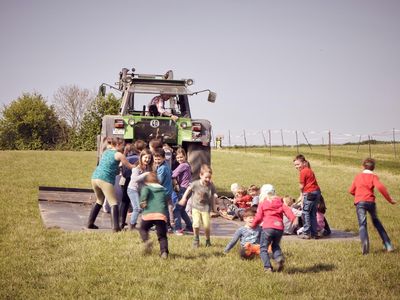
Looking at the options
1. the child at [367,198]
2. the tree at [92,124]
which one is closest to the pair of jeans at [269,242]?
the child at [367,198]

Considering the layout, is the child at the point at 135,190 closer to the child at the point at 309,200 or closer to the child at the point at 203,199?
the child at the point at 203,199

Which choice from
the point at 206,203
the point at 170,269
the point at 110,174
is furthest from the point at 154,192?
the point at 110,174

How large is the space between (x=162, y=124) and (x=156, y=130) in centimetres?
21

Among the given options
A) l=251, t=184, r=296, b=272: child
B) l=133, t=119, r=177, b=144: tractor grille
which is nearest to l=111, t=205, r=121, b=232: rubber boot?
l=251, t=184, r=296, b=272: child

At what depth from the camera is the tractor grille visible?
13.1 metres

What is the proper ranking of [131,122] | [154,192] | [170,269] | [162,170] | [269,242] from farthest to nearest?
[131,122] < [162,170] < [154,192] < [269,242] < [170,269]

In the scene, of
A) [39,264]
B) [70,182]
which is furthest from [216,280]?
[70,182]

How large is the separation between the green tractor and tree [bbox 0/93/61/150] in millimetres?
53024

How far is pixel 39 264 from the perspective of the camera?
7.23 m

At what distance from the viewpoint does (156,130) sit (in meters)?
13.2

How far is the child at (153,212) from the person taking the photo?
7883 millimetres

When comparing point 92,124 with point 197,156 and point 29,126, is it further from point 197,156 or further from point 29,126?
point 197,156

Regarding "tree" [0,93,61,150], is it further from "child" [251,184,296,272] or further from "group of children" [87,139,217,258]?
"child" [251,184,296,272]

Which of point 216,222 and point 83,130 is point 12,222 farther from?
point 83,130
